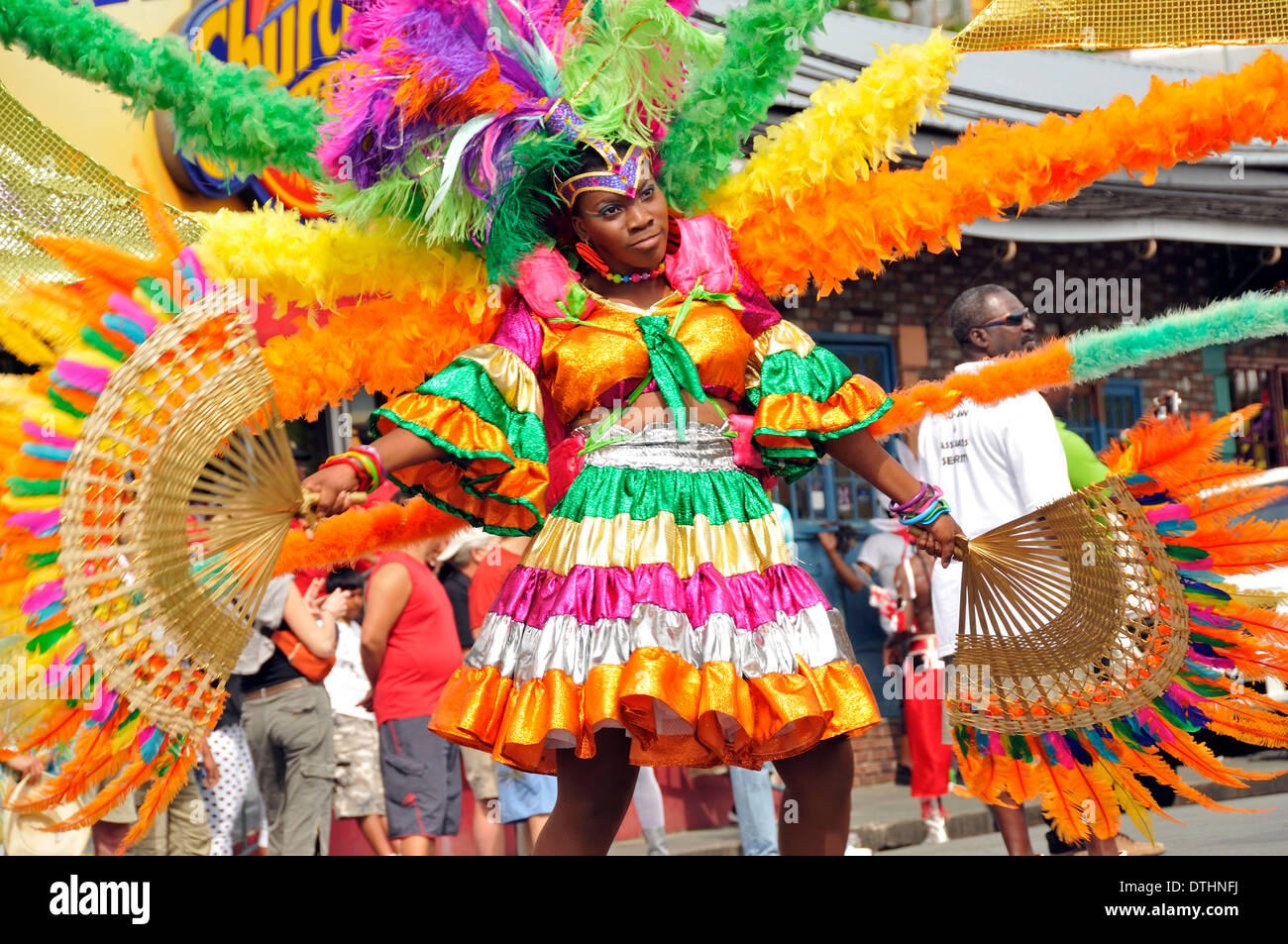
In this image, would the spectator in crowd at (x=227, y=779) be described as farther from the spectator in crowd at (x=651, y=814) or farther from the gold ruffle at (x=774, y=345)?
the gold ruffle at (x=774, y=345)

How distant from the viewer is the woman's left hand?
10.4 feet

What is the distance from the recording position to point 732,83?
10.7ft

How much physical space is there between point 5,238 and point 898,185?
6.93 ft

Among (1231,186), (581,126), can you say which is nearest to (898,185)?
(581,126)

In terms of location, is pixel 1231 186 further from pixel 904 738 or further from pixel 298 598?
pixel 298 598

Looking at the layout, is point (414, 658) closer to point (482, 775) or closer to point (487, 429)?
point (482, 775)

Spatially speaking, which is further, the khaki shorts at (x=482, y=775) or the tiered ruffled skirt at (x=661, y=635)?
the khaki shorts at (x=482, y=775)

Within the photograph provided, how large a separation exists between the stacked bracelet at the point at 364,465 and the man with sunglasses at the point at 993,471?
220 cm

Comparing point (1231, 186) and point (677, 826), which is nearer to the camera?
point (677, 826)

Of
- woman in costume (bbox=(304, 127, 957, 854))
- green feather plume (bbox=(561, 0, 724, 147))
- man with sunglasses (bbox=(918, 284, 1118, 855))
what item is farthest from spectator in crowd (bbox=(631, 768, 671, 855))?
green feather plume (bbox=(561, 0, 724, 147))

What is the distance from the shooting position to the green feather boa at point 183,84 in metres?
3.18

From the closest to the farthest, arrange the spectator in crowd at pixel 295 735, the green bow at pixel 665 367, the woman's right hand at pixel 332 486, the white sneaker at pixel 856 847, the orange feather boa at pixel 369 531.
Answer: the woman's right hand at pixel 332 486, the green bow at pixel 665 367, the orange feather boa at pixel 369 531, the spectator in crowd at pixel 295 735, the white sneaker at pixel 856 847
